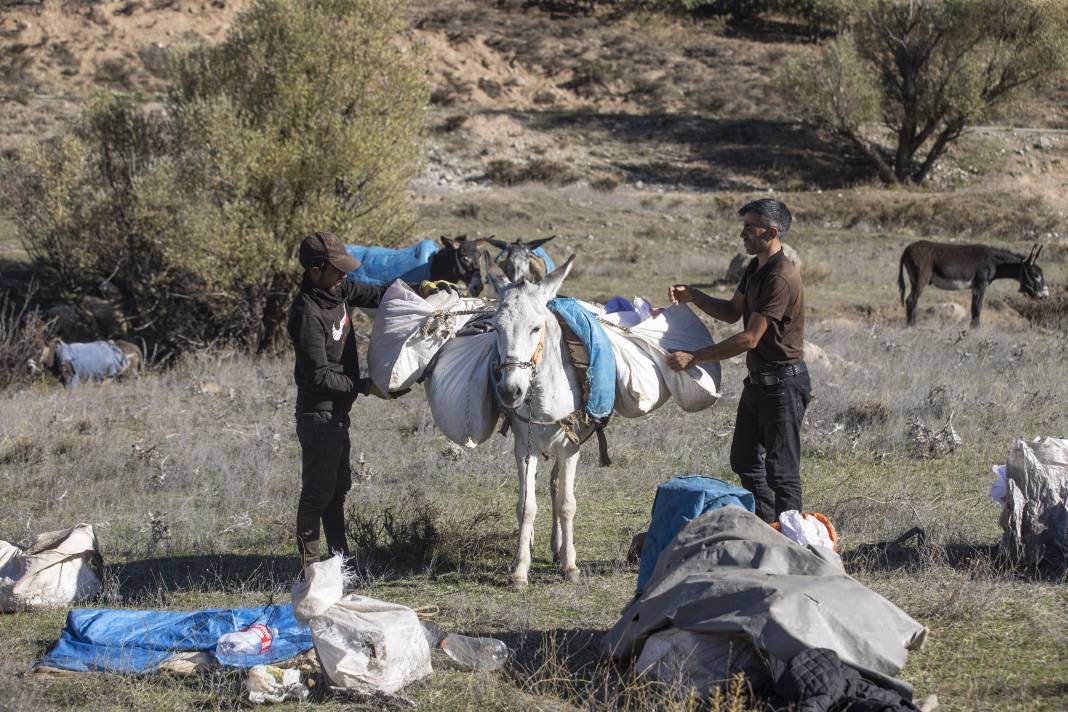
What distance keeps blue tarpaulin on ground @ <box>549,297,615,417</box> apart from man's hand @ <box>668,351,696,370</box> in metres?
0.34

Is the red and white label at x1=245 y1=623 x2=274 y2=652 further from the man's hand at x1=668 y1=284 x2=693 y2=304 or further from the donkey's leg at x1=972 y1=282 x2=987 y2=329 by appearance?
the donkey's leg at x1=972 y1=282 x2=987 y2=329

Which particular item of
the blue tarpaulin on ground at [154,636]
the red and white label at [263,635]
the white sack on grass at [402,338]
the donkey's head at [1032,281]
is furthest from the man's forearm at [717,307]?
the donkey's head at [1032,281]

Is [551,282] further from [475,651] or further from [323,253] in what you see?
[475,651]

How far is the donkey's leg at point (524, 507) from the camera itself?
245 inches

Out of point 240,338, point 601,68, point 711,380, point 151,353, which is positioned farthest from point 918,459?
point 601,68

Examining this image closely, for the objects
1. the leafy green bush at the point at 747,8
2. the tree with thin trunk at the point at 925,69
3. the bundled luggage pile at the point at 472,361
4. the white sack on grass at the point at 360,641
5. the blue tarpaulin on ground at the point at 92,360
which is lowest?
the blue tarpaulin on ground at the point at 92,360

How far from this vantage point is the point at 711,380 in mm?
6316

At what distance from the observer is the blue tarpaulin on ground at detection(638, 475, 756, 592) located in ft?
17.6

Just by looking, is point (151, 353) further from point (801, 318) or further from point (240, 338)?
point (801, 318)

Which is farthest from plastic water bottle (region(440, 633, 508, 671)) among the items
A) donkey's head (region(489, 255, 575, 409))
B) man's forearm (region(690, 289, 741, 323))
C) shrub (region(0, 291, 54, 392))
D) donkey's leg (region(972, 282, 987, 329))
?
donkey's leg (region(972, 282, 987, 329))

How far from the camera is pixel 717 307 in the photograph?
6242 mm

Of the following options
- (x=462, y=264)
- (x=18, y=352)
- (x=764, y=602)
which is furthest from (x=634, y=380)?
(x=18, y=352)

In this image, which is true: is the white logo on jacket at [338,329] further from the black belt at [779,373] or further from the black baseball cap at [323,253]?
the black belt at [779,373]

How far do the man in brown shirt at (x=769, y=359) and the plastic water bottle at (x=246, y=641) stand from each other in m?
2.65
